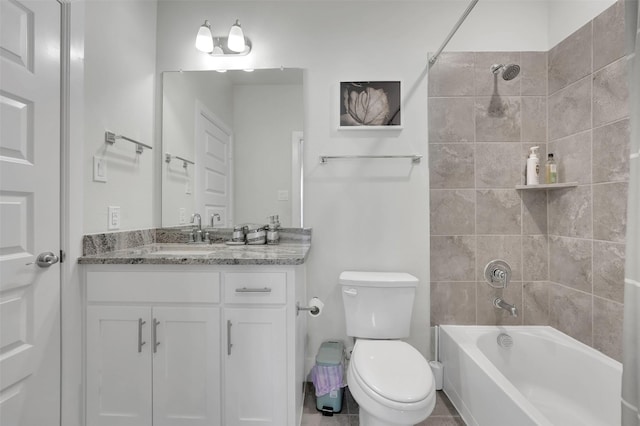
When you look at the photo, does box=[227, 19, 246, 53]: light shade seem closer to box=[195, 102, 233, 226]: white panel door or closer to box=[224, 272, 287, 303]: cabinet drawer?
box=[195, 102, 233, 226]: white panel door

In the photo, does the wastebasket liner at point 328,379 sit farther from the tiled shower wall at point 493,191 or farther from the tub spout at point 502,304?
the tub spout at point 502,304

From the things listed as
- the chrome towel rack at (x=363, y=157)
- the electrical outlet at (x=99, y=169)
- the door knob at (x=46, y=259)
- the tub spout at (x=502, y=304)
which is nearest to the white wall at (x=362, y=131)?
the chrome towel rack at (x=363, y=157)

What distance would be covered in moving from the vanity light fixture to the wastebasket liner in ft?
6.58

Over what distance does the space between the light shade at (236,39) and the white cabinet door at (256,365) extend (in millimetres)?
1575

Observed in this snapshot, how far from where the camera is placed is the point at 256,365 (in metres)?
1.32

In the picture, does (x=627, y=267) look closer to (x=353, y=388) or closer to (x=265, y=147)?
(x=353, y=388)

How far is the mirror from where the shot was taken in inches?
75.5

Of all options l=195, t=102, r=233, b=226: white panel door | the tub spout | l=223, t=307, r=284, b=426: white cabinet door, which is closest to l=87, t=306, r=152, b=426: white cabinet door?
l=223, t=307, r=284, b=426: white cabinet door

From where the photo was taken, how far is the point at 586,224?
5.24 ft

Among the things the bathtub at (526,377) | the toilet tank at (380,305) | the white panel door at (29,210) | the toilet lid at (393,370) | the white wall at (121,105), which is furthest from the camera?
the toilet tank at (380,305)

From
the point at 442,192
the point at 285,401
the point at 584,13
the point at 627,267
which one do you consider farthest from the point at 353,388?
the point at 584,13

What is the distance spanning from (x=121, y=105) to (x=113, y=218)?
25.4 inches

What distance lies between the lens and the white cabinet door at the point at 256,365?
132 cm

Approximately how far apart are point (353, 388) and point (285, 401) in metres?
0.32
